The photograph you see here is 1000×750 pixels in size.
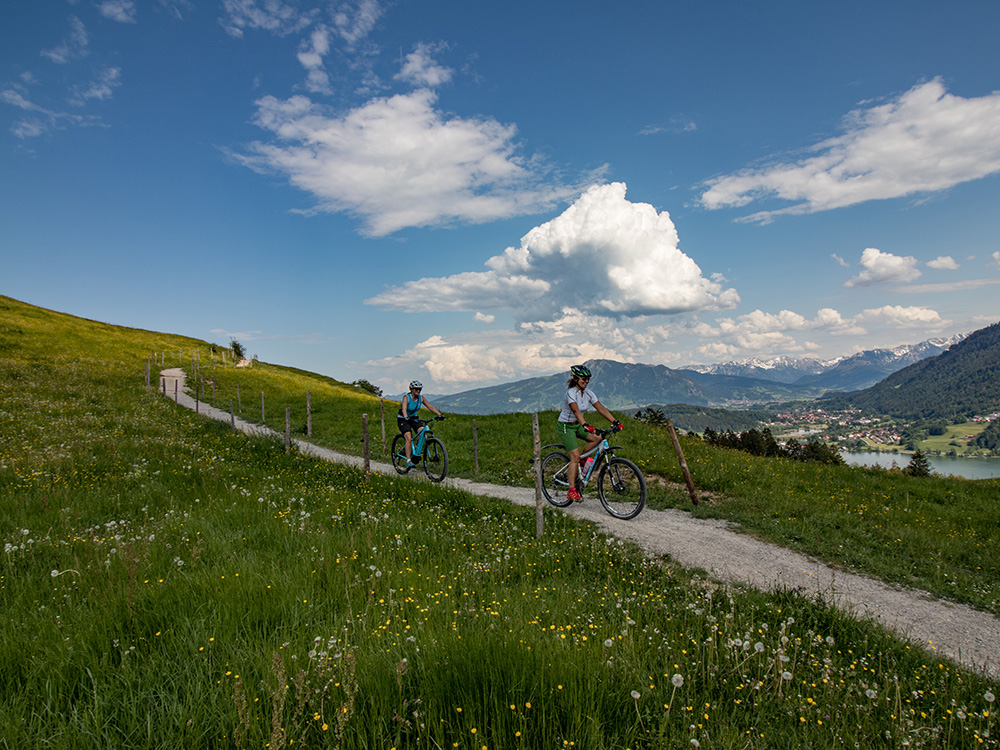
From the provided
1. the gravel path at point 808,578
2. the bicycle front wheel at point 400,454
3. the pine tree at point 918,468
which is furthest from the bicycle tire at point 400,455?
the pine tree at point 918,468

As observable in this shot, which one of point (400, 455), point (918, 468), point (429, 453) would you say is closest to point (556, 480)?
point (429, 453)

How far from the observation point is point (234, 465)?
14.4 meters

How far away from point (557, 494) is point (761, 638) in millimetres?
8619

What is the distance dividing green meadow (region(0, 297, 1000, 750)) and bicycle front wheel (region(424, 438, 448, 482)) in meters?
3.96

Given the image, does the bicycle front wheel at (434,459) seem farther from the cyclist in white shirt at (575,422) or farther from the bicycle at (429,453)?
the cyclist in white shirt at (575,422)

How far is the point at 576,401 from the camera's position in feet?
39.6

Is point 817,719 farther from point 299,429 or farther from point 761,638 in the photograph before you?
point 299,429

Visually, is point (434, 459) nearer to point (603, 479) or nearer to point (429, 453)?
point (429, 453)

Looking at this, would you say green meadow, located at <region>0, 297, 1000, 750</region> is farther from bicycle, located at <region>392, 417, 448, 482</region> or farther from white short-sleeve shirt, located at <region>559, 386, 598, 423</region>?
bicycle, located at <region>392, 417, 448, 482</region>

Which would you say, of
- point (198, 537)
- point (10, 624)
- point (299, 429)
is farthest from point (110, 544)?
point (299, 429)

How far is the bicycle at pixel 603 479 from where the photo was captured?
39.8 feet

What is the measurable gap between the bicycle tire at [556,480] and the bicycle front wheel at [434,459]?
451 centimetres

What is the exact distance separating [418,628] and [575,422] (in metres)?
8.48

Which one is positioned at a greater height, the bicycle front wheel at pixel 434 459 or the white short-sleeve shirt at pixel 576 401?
the white short-sleeve shirt at pixel 576 401
